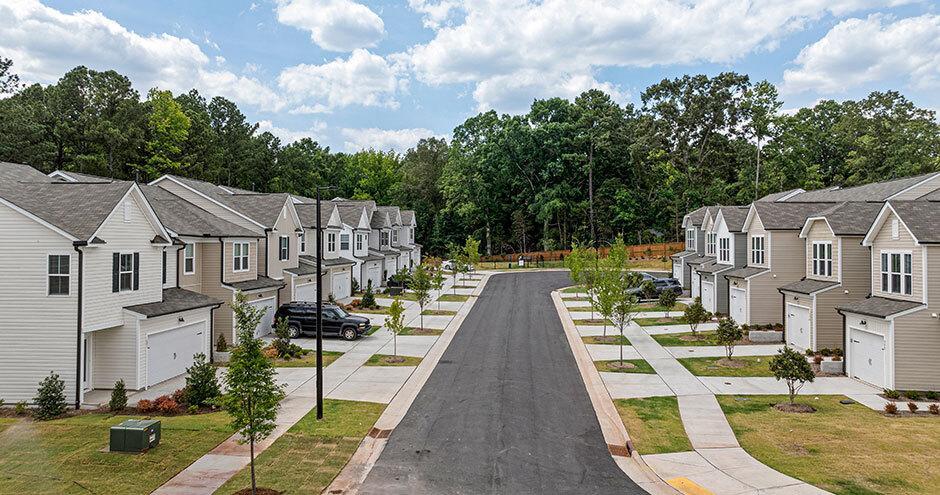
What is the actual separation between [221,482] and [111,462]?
3140 millimetres

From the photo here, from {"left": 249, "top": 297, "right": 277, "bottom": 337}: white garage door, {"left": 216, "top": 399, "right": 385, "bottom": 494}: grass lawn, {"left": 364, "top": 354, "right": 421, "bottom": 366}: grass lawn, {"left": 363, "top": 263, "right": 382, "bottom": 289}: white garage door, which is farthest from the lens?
{"left": 363, "top": 263, "right": 382, "bottom": 289}: white garage door

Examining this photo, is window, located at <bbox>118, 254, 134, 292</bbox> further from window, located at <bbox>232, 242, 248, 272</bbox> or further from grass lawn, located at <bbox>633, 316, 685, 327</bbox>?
grass lawn, located at <bbox>633, 316, 685, 327</bbox>

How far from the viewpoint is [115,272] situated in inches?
772

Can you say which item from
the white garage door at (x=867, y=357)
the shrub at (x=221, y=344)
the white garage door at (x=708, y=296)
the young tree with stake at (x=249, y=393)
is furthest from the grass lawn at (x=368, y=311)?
the young tree with stake at (x=249, y=393)

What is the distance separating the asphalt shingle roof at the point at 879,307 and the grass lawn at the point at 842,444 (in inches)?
153

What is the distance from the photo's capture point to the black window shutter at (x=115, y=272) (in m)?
19.4

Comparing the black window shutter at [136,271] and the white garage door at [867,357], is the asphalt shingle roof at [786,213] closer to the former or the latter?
the white garage door at [867,357]

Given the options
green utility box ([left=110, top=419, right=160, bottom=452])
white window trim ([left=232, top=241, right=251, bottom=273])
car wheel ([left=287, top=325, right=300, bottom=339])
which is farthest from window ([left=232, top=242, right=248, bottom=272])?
green utility box ([left=110, top=419, right=160, bottom=452])

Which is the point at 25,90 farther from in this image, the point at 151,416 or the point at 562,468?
the point at 562,468

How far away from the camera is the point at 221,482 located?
39.0ft

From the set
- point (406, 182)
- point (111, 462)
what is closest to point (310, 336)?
point (111, 462)

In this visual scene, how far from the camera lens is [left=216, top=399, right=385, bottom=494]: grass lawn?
1188 centimetres

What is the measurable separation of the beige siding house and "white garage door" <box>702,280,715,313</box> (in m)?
13.6

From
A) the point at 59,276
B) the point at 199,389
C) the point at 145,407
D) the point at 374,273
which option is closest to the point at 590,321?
the point at 374,273
